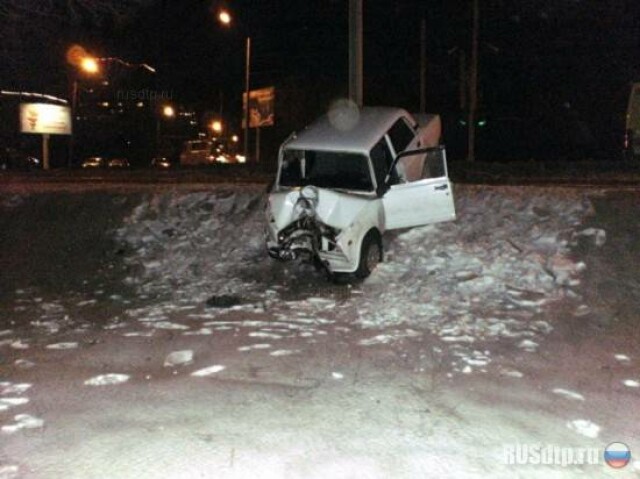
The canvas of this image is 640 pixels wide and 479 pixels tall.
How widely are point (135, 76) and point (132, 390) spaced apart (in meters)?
41.0

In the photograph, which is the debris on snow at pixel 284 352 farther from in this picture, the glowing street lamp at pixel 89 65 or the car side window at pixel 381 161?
the glowing street lamp at pixel 89 65

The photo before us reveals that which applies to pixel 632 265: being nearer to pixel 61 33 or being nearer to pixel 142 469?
pixel 142 469

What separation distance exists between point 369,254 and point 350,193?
92 centimetres

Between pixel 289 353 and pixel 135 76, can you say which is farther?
pixel 135 76

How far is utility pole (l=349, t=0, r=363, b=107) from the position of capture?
1659cm

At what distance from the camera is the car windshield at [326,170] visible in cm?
1023

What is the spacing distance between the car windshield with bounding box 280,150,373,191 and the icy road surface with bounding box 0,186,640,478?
1.34 metres

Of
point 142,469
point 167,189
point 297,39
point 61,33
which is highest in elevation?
point 297,39

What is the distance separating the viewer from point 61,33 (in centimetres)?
2800

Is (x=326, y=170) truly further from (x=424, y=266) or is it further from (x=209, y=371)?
(x=209, y=371)

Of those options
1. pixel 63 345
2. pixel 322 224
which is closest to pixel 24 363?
pixel 63 345

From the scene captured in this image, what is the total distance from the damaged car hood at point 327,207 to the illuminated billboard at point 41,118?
18.4m

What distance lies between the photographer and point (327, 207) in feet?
31.1

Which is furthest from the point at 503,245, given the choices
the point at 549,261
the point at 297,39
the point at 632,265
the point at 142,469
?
the point at 297,39
